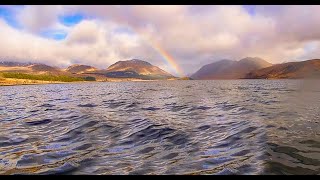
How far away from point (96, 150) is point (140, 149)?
1540 mm

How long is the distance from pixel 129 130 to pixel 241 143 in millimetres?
5575

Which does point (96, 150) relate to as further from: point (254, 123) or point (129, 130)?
point (254, 123)

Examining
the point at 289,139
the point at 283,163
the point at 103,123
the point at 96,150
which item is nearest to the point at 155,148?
the point at 96,150

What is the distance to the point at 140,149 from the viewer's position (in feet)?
34.3
